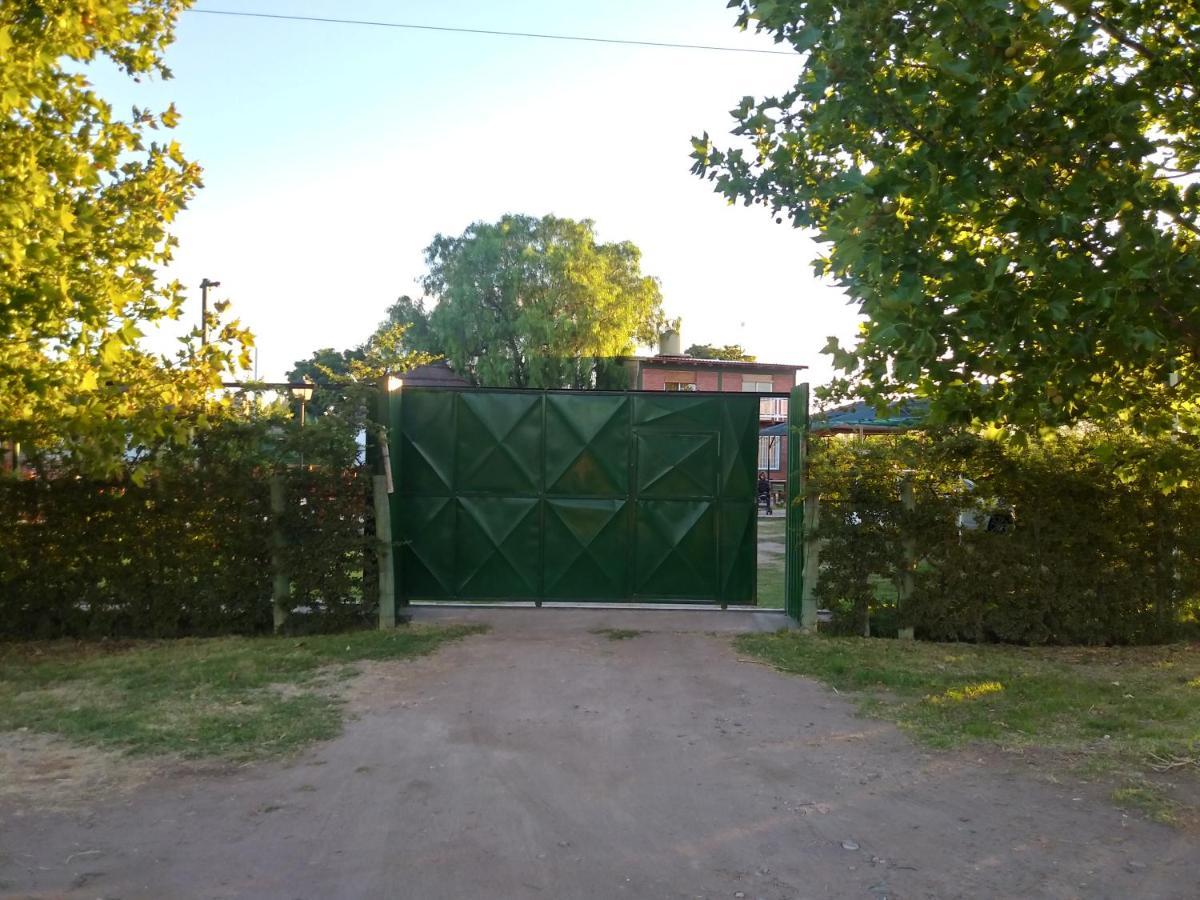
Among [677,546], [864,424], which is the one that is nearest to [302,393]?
[677,546]

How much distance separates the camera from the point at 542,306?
128ft

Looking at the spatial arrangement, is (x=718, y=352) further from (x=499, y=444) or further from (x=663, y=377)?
(x=499, y=444)

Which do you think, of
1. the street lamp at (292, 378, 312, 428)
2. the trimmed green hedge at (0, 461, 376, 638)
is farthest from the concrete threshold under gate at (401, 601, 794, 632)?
the street lamp at (292, 378, 312, 428)

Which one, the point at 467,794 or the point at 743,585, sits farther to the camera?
the point at 743,585

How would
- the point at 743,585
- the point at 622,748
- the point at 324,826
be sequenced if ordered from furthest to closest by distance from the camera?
the point at 743,585, the point at 622,748, the point at 324,826

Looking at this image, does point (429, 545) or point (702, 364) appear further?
point (702, 364)

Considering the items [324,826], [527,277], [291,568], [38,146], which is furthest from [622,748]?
[527,277]

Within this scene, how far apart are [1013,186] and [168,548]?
25.2ft

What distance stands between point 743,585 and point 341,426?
4443 mm

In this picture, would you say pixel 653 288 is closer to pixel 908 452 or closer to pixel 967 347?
pixel 908 452

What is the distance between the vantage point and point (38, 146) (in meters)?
6.70

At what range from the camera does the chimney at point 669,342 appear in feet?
142

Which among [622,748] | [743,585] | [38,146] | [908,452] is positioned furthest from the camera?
[743,585]

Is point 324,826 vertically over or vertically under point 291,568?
under
